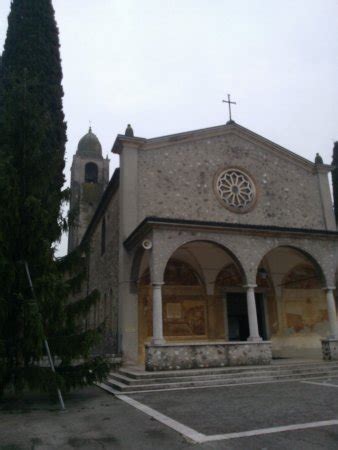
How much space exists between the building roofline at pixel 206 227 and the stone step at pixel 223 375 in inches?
159

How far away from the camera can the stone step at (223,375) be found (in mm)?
9366

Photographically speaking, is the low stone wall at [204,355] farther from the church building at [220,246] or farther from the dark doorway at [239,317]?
the dark doorway at [239,317]

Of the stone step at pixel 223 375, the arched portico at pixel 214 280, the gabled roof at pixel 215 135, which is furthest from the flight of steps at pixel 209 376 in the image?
the gabled roof at pixel 215 135

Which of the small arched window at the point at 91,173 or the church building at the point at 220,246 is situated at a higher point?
the small arched window at the point at 91,173

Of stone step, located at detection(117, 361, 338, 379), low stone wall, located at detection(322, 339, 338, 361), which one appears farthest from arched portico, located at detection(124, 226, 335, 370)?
low stone wall, located at detection(322, 339, 338, 361)

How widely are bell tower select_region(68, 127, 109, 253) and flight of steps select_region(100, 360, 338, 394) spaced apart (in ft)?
71.6

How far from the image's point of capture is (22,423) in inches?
231

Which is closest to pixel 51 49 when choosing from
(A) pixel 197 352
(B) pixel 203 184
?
(B) pixel 203 184

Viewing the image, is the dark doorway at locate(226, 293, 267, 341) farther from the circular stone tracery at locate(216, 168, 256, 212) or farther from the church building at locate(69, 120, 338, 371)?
the circular stone tracery at locate(216, 168, 256, 212)

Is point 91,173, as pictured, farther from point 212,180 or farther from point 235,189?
point 235,189

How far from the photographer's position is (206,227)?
11.9m

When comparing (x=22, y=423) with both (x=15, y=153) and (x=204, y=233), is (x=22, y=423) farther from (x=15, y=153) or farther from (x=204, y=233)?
(x=204, y=233)

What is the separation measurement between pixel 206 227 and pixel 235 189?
372 cm

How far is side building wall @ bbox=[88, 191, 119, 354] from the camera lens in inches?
579
